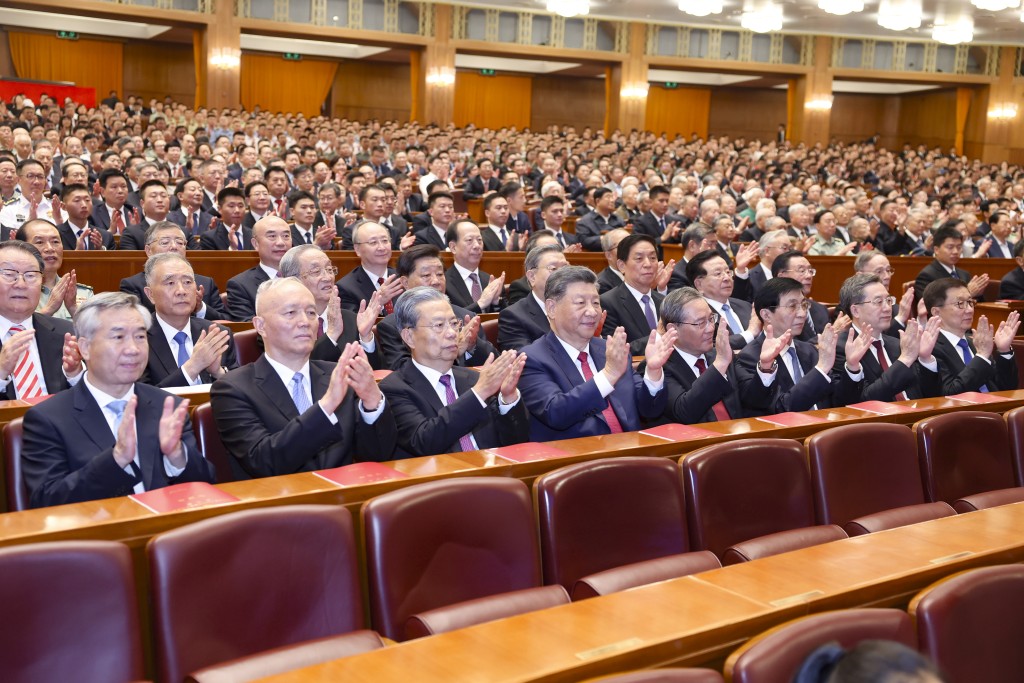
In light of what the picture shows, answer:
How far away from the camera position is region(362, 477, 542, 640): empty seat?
167 cm

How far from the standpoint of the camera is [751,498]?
215 cm

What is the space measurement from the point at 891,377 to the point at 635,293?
120 cm

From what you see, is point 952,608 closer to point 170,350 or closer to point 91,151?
point 170,350

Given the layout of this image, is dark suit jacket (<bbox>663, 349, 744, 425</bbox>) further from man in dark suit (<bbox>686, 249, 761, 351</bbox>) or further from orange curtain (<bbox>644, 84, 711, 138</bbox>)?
orange curtain (<bbox>644, 84, 711, 138</bbox>)

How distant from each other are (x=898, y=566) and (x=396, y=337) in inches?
81.6

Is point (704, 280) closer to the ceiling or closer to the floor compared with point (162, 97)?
closer to the floor

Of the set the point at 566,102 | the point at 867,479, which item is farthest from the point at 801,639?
the point at 566,102

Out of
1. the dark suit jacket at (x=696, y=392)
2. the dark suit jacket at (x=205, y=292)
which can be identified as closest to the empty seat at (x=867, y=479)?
the dark suit jacket at (x=696, y=392)

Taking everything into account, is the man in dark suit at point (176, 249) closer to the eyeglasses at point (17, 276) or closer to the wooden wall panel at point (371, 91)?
the eyeglasses at point (17, 276)

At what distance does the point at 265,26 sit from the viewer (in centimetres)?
1296

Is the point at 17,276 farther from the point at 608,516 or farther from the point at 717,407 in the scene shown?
the point at 717,407

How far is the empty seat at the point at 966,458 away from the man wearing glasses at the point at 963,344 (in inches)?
34.9

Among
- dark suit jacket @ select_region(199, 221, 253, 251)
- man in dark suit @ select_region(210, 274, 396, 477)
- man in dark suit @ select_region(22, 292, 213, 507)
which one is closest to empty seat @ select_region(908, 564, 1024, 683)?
man in dark suit @ select_region(210, 274, 396, 477)

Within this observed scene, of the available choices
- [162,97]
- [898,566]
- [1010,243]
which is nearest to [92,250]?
[898,566]
